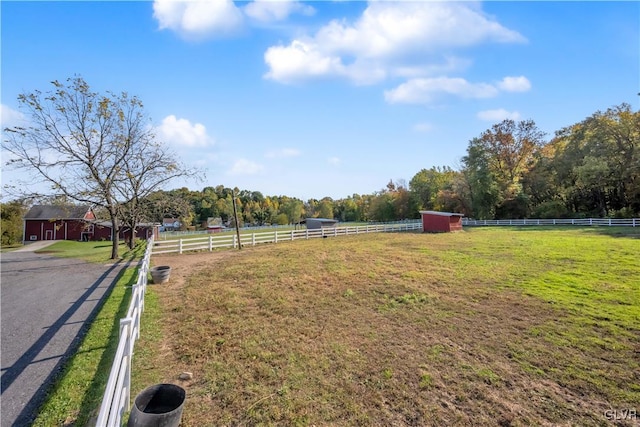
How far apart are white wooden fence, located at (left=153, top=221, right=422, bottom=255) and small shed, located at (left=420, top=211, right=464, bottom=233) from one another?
3313 mm

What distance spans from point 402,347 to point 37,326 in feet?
23.1

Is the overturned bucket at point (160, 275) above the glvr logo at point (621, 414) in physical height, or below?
above

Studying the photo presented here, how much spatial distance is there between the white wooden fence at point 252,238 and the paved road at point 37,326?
5818 mm

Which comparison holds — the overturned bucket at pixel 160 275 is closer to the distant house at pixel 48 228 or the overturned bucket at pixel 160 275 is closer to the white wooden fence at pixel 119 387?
the white wooden fence at pixel 119 387

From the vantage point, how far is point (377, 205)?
68.7m

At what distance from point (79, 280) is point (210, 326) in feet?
22.8

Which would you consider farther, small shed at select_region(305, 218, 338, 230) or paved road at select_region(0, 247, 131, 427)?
small shed at select_region(305, 218, 338, 230)

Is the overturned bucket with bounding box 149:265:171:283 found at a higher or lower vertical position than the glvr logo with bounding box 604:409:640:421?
higher

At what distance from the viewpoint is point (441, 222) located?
98.2ft

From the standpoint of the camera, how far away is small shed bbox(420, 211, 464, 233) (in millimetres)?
29438

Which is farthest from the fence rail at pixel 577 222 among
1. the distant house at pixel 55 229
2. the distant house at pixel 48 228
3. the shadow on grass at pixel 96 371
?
the distant house at pixel 48 228

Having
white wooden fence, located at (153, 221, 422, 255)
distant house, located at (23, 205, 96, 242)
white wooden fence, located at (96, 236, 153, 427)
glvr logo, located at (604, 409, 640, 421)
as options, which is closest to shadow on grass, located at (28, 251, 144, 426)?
white wooden fence, located at (96, 236, 153, 427)

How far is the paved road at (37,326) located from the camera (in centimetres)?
361

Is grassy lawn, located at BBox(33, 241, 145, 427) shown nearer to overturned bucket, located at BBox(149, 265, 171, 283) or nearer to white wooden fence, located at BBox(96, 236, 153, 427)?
white wooden fence, located at BBox(96, 236, 153, 427)
